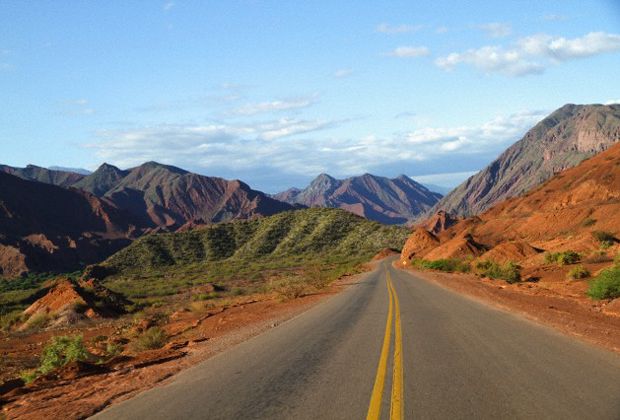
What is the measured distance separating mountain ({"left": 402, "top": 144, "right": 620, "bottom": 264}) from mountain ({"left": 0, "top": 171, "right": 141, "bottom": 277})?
8425 centimetres

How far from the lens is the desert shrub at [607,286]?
18.1 m

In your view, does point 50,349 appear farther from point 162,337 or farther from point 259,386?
point 259,386

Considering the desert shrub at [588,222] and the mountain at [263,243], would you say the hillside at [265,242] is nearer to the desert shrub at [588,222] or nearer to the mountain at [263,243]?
the mountain at [263,243]

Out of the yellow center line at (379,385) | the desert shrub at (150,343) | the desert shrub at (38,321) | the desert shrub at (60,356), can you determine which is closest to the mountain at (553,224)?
the yellow center line at (379,385)

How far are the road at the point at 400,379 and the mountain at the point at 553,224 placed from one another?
23839 millimetres

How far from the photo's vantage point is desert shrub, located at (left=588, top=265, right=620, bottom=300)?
59.3 ft

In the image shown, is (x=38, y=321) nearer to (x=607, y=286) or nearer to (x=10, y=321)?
(x=10, y=321)

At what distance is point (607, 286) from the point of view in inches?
718

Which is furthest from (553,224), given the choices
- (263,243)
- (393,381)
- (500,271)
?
(263,243)

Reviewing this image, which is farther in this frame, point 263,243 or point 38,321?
point 263,243

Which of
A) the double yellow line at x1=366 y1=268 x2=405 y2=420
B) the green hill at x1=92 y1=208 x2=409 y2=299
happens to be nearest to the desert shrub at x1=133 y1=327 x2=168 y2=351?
the double yellow line at x1=366 y1=268 x2=405 y2=420

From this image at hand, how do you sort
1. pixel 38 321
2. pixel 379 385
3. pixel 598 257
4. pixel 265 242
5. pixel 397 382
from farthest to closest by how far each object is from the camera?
pixel 265 242 → pixel 598 257 → pixel 38 321 → pixel 397 382 → pixel 379 385

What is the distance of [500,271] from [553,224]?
840 inches

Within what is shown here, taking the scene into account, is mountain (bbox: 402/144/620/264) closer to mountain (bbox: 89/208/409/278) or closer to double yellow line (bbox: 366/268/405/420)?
double yellow line (bbox: 366/268/405/420)
